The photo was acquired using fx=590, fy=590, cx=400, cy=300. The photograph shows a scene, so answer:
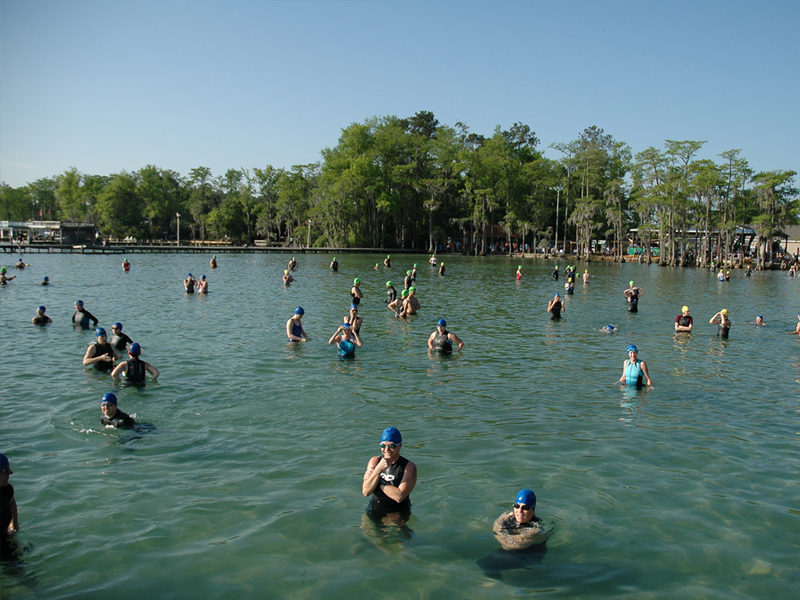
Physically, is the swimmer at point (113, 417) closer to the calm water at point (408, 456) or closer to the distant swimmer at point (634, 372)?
the calm water at point (408, 456)

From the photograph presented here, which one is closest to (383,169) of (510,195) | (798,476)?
(510,195)

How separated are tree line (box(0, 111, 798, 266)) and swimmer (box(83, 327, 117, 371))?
7275cm

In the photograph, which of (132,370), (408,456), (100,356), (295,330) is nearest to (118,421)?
(132,370)

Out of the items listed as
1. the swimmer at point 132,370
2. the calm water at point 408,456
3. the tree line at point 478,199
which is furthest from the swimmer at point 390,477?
the tree line at point 478,199

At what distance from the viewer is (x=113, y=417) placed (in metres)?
10.7

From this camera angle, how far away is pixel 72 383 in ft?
46.2

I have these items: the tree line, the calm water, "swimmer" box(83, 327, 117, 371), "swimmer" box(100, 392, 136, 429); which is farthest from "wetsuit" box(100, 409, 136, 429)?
the tree line

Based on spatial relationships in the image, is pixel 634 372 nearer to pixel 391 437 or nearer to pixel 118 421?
pixel 391 437

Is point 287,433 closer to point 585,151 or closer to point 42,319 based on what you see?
point 42,319

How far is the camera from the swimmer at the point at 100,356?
14875 mm

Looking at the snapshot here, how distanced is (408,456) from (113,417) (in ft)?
17.8

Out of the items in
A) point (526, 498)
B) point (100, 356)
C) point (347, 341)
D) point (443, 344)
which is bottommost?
point (526, 498)

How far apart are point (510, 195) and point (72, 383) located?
8418 centimetres

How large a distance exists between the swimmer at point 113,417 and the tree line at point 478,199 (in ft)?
244
